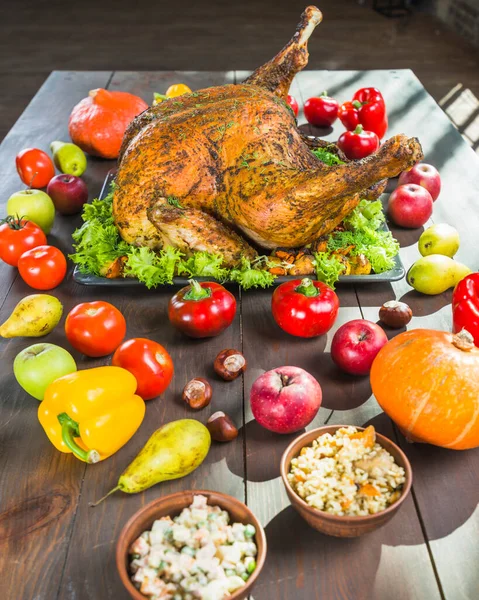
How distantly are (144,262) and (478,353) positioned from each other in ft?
4.77

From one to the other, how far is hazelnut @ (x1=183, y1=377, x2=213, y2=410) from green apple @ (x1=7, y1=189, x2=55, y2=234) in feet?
4.74

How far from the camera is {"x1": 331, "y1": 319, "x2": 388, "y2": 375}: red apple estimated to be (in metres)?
2.37

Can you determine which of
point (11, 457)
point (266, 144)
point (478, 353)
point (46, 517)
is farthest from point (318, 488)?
point (266, 144)

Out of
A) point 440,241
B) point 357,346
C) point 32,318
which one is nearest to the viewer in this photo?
point 357,346

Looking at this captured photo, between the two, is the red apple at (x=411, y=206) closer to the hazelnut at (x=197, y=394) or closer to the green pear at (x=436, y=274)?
the green pear at (x=436, y=274)

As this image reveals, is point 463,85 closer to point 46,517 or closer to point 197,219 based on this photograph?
point 197,219

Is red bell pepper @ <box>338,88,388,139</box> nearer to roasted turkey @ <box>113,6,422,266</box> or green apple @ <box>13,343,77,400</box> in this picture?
roasted turkey @ <box>113,6,422,266</box>

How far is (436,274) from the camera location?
2.80 meters

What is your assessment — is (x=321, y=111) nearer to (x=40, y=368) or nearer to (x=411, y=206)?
(x=411, y=206)

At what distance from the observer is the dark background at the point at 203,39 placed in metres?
7.84

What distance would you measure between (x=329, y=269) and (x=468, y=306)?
2.01ft

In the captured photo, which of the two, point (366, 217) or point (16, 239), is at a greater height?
point (366, 217)

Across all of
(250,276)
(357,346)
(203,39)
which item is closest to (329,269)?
(250,276)

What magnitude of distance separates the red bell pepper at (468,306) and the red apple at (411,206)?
85 cm
